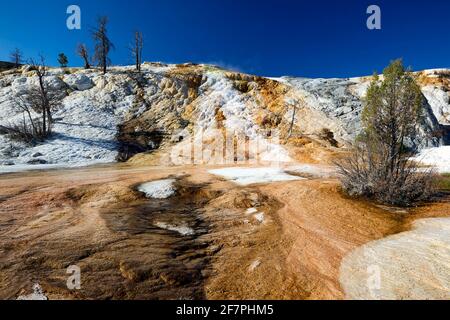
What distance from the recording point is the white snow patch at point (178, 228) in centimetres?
629

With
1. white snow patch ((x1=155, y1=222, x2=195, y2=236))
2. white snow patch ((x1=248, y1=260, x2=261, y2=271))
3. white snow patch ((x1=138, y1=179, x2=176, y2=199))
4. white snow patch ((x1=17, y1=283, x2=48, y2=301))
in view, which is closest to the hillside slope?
white snow patch ((x1=138, y1=179, x2=176, y2=199))

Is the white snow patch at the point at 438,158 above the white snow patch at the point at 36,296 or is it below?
above

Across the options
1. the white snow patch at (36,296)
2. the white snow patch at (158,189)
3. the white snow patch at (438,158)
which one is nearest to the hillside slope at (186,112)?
the white snow patch at (438,158)

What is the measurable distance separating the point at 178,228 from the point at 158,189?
3.66m

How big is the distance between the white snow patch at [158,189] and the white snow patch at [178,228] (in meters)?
2.59

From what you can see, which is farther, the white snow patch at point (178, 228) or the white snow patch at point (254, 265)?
the white snow patch at point (178, 228)

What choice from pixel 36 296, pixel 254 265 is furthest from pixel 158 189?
pixel 36 296

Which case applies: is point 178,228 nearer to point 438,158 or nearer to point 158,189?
point 158,189

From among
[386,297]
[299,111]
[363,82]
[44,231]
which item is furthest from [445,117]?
[44,231]

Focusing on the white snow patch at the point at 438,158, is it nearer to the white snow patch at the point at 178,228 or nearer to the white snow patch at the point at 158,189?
the white snow patch at the point at 158,189

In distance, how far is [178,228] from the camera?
6.62m

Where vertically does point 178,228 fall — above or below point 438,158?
below

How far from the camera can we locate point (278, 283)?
4219 millimetres

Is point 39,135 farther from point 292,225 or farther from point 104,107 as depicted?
point 292,225
